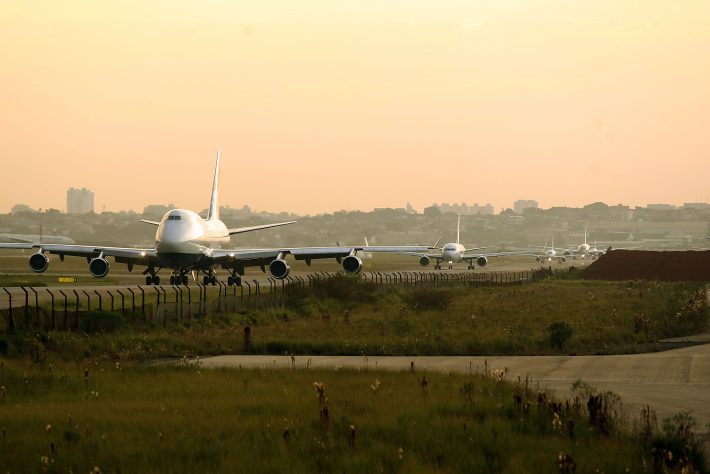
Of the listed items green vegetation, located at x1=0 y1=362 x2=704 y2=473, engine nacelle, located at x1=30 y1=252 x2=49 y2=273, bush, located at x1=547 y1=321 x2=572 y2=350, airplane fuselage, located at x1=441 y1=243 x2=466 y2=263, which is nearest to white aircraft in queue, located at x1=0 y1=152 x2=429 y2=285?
engine nacelle, located at x1=30 y1=252 x2=49 y2=273

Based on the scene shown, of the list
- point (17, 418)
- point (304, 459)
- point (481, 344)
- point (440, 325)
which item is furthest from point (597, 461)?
point (440, 325)

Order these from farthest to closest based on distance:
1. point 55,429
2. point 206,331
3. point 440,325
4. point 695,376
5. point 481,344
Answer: point 440,325 → point 206,331 → point 481,344 → point 695,376 → point 55,429

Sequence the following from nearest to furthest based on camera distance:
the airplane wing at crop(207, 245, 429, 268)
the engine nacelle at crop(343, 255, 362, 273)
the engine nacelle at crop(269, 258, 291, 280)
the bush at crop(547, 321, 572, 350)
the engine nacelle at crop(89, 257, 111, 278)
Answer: the bush at crop(547, 321, 572, 350), the engine nacelle at crop(89, 257, 111, 278), the engine nacelle at crop(269, 258, 291, 280), the engine nacelle at crop(343, 255, 362, 273), the airplane wing at crop(207, 245, 429, 268)

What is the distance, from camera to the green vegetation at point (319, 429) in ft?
42.3

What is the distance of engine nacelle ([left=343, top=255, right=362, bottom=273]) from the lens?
58.6 meters

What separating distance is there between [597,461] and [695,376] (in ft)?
36.0

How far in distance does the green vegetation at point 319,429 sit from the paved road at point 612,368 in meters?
1.32

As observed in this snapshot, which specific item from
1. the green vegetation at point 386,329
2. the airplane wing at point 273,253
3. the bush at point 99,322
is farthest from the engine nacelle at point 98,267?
the bush at point 99,322

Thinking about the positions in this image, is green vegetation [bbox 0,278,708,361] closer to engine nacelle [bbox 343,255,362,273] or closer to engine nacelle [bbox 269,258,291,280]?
engine nacelle [bbox 343,255,362,273]

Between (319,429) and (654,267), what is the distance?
89523 millimetres

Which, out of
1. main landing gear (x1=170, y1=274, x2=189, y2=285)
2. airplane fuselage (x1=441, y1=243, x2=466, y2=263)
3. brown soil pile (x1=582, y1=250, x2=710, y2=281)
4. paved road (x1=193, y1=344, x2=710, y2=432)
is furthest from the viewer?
airplane fuselage (x1=441, y1=243, x2=466, y2=263)

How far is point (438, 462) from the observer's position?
43.0ft

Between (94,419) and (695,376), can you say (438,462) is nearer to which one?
(94,419)

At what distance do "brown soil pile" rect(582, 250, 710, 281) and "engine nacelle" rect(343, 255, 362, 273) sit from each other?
4276 cm
